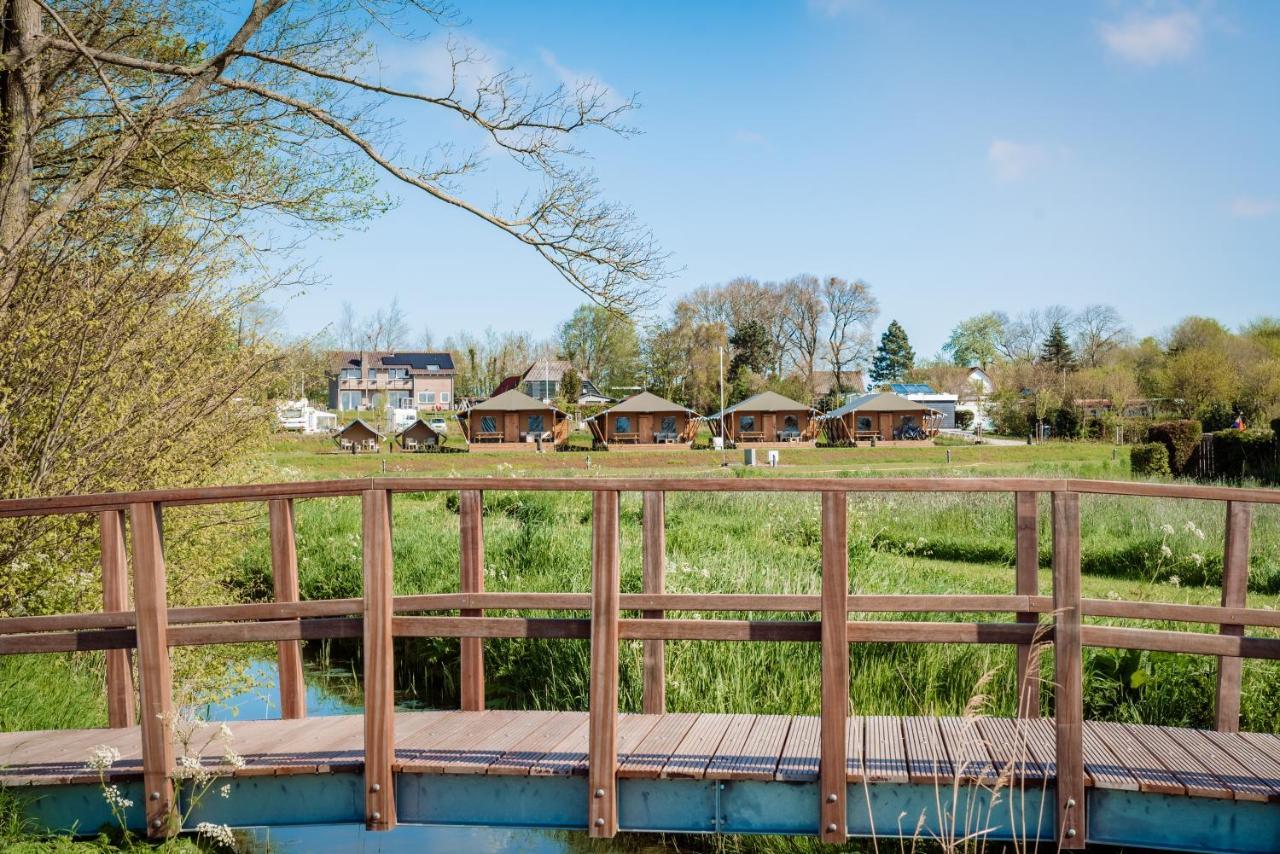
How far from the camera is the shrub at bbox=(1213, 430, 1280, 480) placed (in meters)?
28.2

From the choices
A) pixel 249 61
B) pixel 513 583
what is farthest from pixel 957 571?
pixel 249 61

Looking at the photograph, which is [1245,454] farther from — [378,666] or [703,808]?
A: [378,666]

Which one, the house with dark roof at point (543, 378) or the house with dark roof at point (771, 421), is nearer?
the house with dark roof at point (771, 421)

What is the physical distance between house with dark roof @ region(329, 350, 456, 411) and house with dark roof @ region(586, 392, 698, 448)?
40367mm

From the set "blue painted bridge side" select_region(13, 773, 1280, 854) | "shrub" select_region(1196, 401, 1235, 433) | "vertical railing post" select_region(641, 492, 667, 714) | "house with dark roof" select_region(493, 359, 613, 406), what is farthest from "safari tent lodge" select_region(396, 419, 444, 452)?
"blue painted bridge side" select_region(13, 773, 1280, 854)

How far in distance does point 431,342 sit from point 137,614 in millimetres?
105439

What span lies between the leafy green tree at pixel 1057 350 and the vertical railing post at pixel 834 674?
79.0 m

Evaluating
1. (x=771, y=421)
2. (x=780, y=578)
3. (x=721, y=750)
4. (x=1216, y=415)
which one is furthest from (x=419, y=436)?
(x=721, y=750)

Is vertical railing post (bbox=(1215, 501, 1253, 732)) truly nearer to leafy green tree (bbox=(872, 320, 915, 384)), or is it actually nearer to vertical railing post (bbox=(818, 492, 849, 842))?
vertical railing post (bbox=(818, 492, 849, 842))

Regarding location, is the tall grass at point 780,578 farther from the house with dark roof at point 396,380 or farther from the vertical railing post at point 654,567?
the house with dark roof at point 396,380

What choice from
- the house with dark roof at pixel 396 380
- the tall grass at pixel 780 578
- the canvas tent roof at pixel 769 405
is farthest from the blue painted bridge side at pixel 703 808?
the house with dark roof at pixel 396 380

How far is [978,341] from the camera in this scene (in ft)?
327

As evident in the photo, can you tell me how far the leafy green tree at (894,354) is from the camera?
96688mm

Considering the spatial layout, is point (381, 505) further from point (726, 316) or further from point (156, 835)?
point (726, 316)
